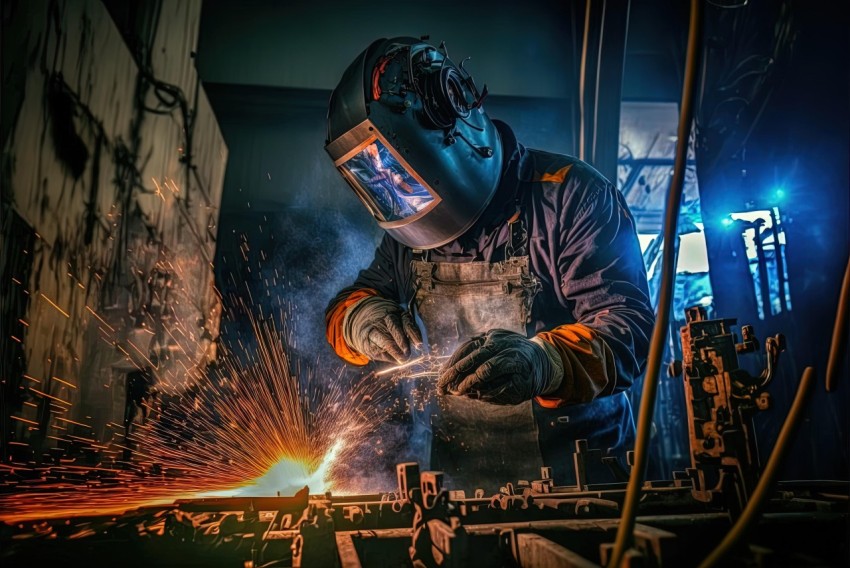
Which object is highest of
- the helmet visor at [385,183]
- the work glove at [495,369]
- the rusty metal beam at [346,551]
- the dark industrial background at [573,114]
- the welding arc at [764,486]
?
the dark industrial background at [573,114]

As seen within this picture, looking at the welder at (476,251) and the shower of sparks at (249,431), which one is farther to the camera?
the shower of sparks at (249,431)

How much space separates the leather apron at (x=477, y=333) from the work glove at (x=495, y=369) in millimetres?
677

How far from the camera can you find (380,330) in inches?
94.8

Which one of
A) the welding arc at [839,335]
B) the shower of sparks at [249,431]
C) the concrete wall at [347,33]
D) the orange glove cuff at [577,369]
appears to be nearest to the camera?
the welding arc at [839,335]

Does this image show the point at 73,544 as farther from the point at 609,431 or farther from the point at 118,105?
the point at 118,105

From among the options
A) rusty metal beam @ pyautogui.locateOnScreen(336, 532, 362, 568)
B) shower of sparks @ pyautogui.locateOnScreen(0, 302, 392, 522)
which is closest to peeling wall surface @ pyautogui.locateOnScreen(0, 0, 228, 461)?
shower of sparks @ pyautogui.locateOnScreen(0, 302, 392, 522)

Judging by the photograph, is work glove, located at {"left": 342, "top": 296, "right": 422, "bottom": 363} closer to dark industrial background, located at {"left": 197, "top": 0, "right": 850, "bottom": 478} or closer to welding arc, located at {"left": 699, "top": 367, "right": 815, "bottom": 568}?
dark industrial background, located at {"left": 197, "top": 0, "right": 850, "bottom": 478}

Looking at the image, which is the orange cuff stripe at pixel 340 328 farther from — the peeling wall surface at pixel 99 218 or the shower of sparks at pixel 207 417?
the peeling wall surface at pixel 99 218

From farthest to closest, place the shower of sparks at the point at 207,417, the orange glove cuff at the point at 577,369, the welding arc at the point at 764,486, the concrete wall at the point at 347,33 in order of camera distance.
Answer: the concrete wall at the point at 347,33 → the shower of sparks at the point at 207,417 → the orange glove cuff at the point at 577,369 → the welding arc at the point at 764,486

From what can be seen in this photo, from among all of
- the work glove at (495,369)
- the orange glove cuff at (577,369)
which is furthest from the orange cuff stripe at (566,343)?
the work glove at (495,369)

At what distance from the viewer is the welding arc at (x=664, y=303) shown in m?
1.00

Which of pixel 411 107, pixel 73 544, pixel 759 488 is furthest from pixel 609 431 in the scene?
pixel 73 544

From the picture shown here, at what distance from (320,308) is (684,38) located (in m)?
2.90

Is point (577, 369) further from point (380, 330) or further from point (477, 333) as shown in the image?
point (380, 330)
